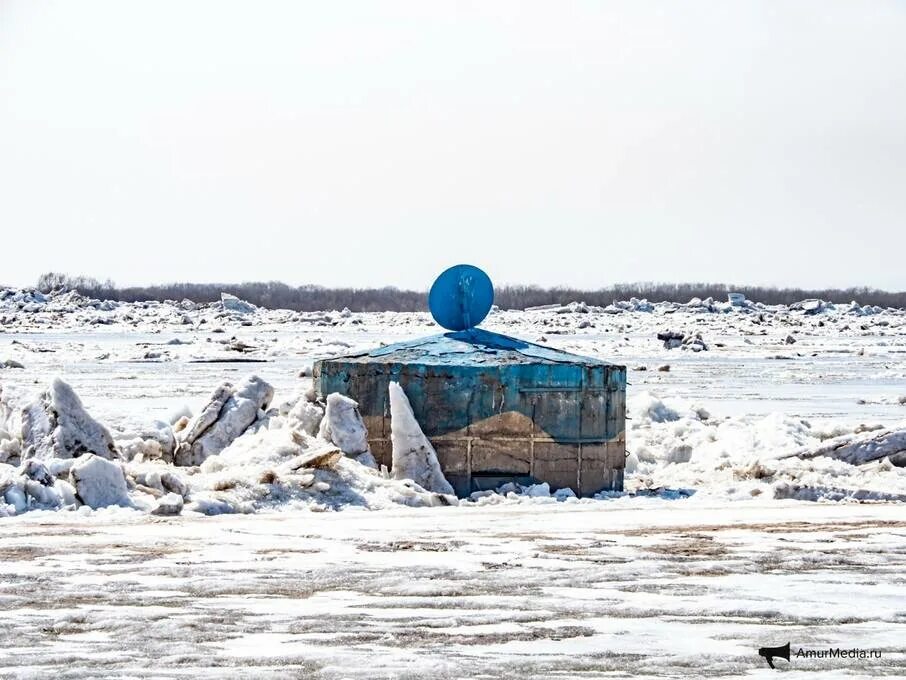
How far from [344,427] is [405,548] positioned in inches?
121

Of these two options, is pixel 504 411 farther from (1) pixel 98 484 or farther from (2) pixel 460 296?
(1) pixel 98 484

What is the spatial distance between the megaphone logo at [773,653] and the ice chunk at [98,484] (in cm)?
552

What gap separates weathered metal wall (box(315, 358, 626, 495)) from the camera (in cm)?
1230

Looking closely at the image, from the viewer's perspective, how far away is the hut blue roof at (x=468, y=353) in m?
12.4

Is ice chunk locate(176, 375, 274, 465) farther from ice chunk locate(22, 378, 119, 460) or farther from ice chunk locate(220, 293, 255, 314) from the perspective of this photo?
ice chunk locate(220, 293, 255, 314)

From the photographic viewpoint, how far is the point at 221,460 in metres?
12.3

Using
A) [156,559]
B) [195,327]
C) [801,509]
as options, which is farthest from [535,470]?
[195,327]

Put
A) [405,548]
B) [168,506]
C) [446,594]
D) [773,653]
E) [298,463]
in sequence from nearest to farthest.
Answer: [773,653] < [446,594] < [405,548] < [168,506] < [298,463]

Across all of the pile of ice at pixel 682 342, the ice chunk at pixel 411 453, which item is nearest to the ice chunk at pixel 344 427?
the ice chunk at pixel 411 453

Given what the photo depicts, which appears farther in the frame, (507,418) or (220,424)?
(220,424)

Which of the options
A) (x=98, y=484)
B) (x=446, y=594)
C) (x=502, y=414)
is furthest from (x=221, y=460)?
(x=446, y=594)

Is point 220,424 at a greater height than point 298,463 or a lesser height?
greater

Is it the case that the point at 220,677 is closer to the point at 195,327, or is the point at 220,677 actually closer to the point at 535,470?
the point at 535,470

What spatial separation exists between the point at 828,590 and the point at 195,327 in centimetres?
4927
